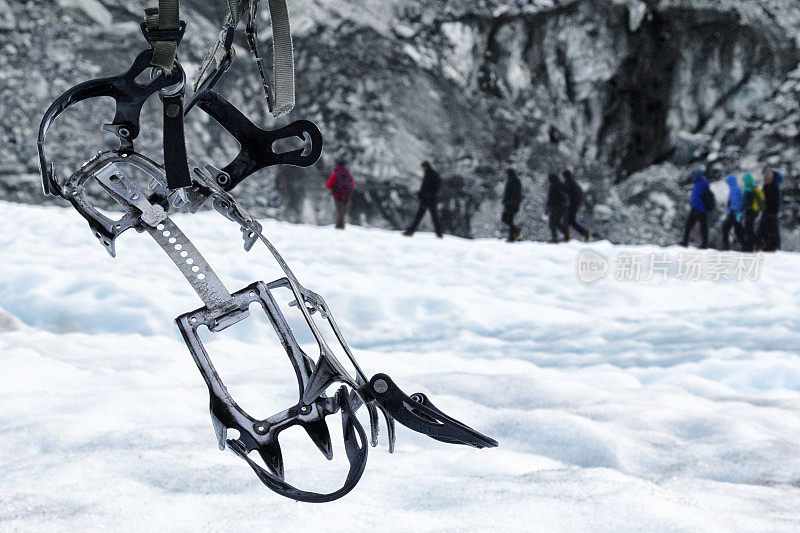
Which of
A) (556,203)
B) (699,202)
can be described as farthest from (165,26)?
(556,203)

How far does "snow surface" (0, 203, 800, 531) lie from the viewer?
2.30 meters

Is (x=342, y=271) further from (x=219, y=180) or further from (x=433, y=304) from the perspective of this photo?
(x=219, y=180)

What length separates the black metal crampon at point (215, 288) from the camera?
1551mm

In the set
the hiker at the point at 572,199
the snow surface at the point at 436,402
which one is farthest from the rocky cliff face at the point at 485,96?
the snow surface at the point at 436,402

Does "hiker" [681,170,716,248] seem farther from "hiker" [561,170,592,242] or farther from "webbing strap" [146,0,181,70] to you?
"webbing strap" [146,0,181,70]

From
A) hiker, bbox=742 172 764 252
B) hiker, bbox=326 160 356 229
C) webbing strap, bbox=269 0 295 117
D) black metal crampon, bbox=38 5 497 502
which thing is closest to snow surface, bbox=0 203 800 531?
black metal crampon, bbox=38 5 497 502

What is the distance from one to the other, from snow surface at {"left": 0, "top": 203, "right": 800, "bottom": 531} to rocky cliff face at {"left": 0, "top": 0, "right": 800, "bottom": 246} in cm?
1287

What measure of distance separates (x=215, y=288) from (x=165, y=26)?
505 millimetres

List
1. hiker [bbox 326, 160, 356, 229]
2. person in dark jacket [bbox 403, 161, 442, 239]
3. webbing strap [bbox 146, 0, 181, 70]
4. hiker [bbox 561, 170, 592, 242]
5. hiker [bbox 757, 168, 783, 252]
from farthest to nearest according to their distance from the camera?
hiker [bbox 561, 170, 592, 242], person in dark jacket [bbox 403, 161, 442, 239], hiker [bbox 326, 160, 356, 229], hiker [bbox 757, 168, 783, 252], webbing strap [bbox 146, 0, 181, 70]

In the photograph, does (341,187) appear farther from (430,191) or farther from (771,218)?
(771,218)

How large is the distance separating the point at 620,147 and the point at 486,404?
21872mm

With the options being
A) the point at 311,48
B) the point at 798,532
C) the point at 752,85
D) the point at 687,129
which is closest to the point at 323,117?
the point at 311,48

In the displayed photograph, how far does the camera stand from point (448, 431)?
5.53ft

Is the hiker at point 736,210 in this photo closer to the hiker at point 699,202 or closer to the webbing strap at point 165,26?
the hiker at point 699,202
